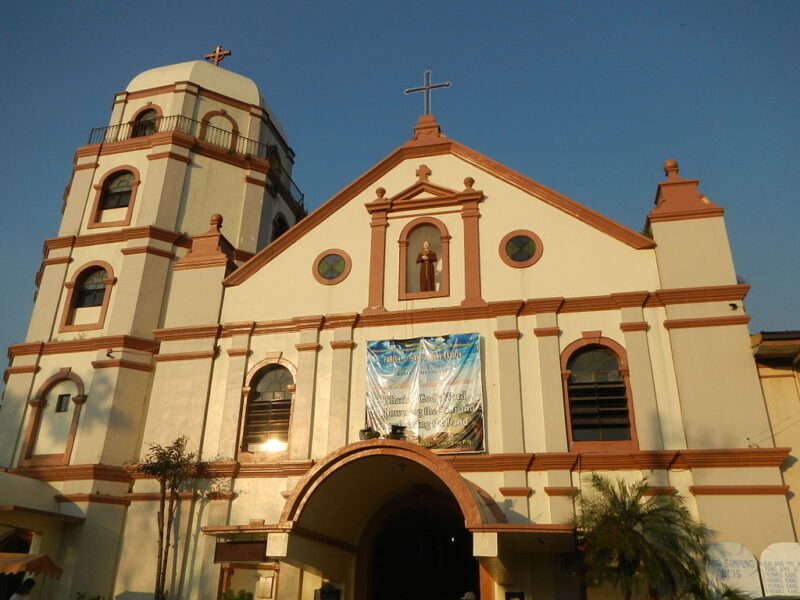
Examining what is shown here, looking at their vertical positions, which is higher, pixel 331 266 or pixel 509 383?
pixel 331 266

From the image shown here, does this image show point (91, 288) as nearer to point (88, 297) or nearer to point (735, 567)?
point (88, 297)

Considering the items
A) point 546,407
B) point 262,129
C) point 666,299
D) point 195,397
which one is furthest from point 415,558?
point 262,129

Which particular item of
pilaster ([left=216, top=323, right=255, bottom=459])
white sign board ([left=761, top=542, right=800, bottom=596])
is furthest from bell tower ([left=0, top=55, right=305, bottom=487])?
white sign board ([left=761, top=542, right=800, bottom=596])

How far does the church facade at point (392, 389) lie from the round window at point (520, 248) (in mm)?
53

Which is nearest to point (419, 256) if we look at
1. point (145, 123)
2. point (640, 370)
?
point (640, 370)

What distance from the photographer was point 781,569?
1357 cm

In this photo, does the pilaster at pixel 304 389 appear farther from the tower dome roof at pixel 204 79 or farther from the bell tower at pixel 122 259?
the tower dome roof at pixel 204 79

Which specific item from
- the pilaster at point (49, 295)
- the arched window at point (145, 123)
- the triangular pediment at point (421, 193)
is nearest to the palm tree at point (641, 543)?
the triangular pediment at point (421, 193)

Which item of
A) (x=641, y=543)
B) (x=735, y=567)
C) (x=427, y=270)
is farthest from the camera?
(x=427, y=270)

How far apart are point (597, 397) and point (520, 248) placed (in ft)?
13.3

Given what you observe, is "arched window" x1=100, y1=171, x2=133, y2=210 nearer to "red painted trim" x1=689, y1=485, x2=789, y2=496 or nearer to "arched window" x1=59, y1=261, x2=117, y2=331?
"arched window" x1=59, y1=261, x2=117, y2=331

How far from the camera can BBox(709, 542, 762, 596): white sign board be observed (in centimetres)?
1355

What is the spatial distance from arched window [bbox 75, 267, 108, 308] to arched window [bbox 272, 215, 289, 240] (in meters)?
5.55

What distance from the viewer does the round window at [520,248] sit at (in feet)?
58.7
